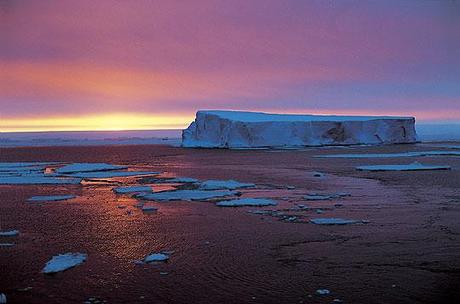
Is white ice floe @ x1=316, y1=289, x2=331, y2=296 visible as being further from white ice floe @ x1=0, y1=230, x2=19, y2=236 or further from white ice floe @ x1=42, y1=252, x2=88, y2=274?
white ice floe @ x1=0, y1=230, x2=19, y2=236

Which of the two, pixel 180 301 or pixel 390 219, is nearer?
pixel 180 301

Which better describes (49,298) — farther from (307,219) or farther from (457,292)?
(307,219)

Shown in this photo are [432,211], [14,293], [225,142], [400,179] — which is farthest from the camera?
[225,142]

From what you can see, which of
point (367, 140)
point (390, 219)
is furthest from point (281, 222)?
point (367, 140)

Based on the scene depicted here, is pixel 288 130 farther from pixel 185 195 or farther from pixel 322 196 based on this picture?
pixel 185 195

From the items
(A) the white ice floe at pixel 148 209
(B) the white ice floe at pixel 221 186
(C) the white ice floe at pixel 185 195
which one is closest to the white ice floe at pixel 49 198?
(C) the white ice floe at pixel 185 195

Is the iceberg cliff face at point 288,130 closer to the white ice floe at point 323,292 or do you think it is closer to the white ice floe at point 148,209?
the white ice floe at point 148,209

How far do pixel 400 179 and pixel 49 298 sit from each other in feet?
32.8

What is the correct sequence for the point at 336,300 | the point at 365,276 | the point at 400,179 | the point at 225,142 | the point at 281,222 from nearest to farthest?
the point at 336,300, the point at 365,276, the point at 281,222, the point at 400,179, the point at 225,142

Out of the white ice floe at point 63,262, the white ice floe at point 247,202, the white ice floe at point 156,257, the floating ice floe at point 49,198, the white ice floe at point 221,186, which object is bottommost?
the white ice floe at point 63,262

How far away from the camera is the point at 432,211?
742 cm

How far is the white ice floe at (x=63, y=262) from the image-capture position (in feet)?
15.0

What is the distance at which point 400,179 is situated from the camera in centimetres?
1229

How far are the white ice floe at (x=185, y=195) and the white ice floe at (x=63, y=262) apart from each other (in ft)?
12.8
